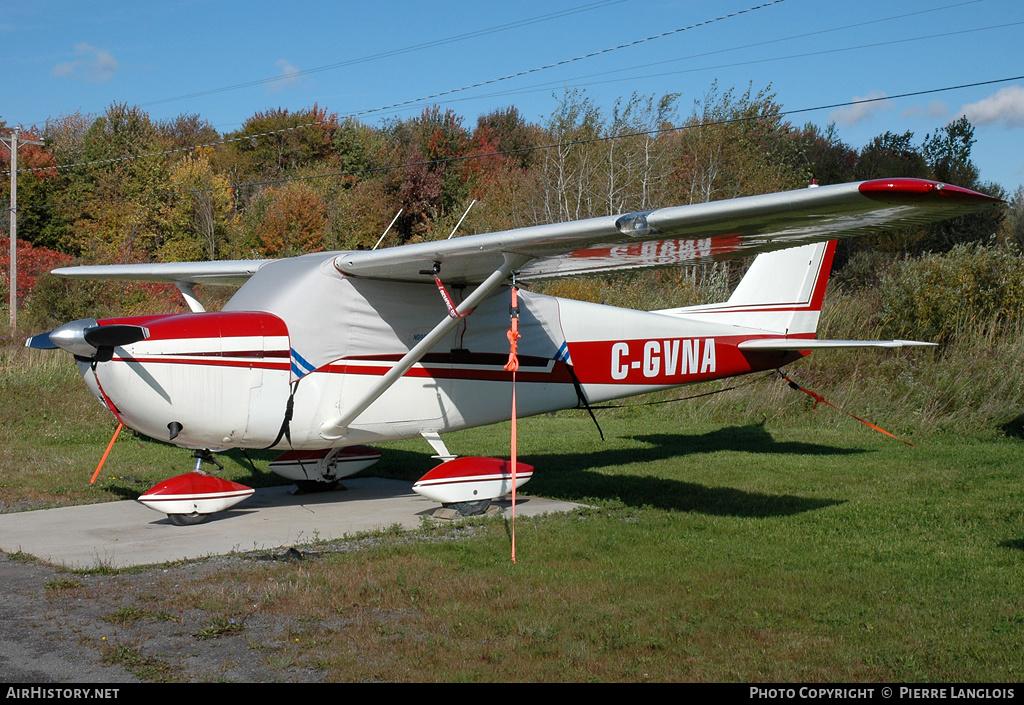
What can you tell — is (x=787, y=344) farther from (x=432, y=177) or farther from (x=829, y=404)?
(x=432, y=177)

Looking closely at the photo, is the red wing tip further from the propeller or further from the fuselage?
the propeller

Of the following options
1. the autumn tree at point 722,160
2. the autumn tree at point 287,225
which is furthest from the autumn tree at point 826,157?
the autumn tree at point 287,225

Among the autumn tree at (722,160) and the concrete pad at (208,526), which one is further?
the autumn tree at (722,160)

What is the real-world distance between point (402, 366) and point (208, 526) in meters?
2.25

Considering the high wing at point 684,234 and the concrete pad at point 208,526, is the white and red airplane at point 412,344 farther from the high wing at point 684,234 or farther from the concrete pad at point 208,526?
the concrete pad at point 208,526

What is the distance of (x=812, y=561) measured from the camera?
613 cm

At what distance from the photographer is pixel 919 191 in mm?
4566

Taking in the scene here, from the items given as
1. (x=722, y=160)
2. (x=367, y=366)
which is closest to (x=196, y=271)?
(x=367, y=366)

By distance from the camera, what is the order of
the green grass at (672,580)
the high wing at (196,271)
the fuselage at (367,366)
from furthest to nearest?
the high wing at (196,271) → the fuselage at (367,366) → the green grass at (672,580)

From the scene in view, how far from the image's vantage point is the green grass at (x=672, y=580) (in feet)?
14.1

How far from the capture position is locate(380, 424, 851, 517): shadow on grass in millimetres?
8203

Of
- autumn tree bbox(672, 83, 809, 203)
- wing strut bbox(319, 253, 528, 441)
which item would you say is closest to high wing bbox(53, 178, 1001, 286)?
wing strut bbox(319, 253, 528, 441)

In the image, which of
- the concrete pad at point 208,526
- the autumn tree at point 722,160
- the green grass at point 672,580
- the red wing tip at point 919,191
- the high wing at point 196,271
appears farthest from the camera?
the autumn tree at point 722,160

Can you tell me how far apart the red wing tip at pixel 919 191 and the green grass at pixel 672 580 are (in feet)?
7.66
